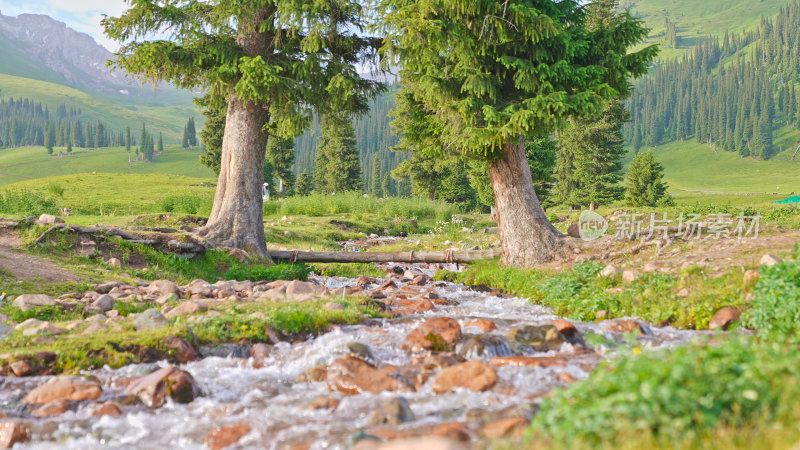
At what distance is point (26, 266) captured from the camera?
10.3 m

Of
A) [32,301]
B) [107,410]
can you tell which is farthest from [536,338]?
[32,301]

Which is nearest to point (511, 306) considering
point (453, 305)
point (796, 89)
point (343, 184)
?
point (453, 305)

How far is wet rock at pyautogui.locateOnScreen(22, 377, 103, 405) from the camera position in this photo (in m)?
5.15

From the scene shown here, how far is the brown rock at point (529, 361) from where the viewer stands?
588cm

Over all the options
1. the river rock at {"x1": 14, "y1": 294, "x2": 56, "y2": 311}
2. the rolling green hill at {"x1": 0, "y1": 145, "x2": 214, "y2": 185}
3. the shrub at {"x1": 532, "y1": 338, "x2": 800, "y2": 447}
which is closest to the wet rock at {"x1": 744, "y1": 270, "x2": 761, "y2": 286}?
the shrub at {"x1": 532, "y1": 338, "x2": 800, "y2": 447}

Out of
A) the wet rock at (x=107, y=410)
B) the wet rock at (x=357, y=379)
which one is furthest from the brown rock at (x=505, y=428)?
the wet rock at (x=107, y=410)

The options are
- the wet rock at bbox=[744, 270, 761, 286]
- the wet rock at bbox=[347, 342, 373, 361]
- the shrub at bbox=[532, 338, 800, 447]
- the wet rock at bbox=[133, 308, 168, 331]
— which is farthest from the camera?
the wet rock at bbox=[744, 270, 761, 286]

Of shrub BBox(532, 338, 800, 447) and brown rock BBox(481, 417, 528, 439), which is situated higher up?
shrub BBox(532, 338, 800, 447)

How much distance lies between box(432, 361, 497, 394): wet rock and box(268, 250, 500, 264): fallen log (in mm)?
9570

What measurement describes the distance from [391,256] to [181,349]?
9.54 metres

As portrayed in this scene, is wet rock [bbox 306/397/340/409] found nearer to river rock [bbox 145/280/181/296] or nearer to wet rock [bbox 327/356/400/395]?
wet rock [bbox 327/356/400/395]

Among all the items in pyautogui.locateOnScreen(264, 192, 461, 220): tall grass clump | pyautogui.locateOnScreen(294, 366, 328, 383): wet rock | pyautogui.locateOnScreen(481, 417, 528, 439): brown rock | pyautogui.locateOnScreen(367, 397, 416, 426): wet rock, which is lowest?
pyautogui.locateOnScreen(294, 366, 328, 383): wet rock

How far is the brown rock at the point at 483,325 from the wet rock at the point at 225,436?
416 centimetres

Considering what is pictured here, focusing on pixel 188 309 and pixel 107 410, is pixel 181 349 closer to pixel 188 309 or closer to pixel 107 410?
pixel 107 410
